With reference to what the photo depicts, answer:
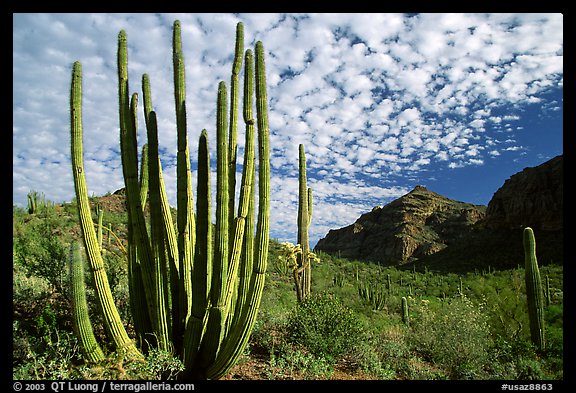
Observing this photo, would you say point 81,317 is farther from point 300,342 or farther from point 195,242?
point 300,342

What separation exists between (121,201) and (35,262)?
20661mm

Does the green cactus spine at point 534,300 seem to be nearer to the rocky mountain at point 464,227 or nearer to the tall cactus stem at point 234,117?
the tall cactus stem at point 234,117

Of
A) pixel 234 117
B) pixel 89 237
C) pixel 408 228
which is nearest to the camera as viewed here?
pixel 89 237

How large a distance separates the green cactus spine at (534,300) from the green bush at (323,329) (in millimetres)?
6205

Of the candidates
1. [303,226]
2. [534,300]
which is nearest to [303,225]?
[303,226]

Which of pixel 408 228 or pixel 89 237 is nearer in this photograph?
pixel 89 237

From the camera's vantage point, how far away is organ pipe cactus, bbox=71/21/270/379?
552 cm

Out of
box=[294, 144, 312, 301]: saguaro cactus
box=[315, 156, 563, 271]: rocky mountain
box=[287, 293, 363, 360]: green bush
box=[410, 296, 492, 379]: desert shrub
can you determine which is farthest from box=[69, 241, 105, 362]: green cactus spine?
box=[315, 156, 563, 271]: rocky mountain

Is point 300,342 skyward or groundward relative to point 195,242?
groundward

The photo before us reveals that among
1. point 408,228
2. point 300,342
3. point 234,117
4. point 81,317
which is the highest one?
point 408,228

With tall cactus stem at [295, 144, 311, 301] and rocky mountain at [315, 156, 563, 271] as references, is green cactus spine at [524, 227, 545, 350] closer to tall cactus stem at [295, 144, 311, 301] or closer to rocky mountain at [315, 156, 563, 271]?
tall cactus stem at [295, 144, 311, 301]

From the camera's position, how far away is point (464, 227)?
63438 millimetres

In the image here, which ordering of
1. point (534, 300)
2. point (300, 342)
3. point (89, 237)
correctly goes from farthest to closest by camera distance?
point (534, 300) → point (300, 342) → point (89, 237)

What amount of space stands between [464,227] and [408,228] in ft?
31.6
